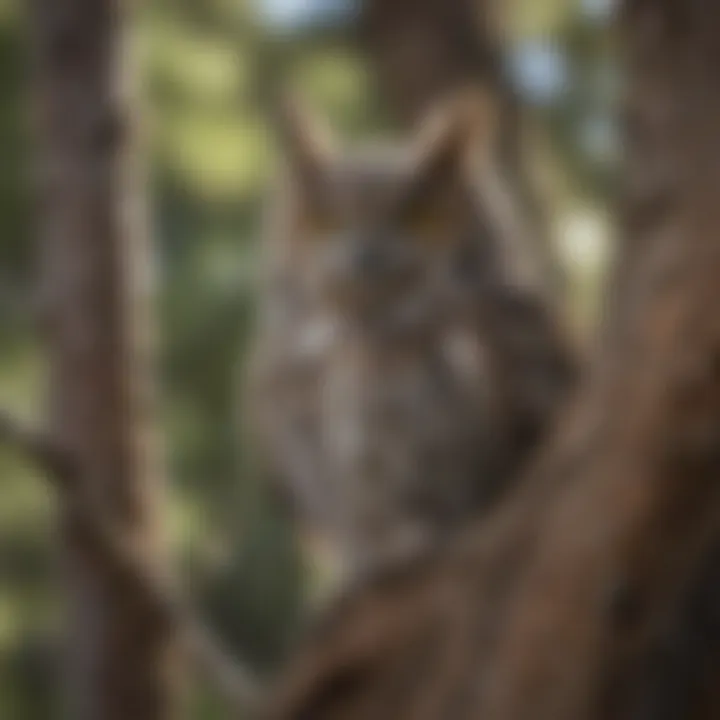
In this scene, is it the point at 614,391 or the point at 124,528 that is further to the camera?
the point at 124,528

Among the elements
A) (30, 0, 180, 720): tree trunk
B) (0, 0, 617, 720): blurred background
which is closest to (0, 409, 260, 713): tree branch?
(30, 0, 180, 720): tree trunk

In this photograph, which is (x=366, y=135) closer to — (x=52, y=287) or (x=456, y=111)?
(x=456, y=111)

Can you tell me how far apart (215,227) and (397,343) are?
647 millimetres

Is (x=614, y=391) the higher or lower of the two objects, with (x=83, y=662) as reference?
lower

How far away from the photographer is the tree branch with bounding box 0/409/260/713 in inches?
53.7

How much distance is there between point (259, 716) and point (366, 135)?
136 centimetres

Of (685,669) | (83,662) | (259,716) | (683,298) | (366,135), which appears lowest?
(685,669)

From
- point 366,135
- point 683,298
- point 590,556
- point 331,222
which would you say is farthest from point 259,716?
point 366,135

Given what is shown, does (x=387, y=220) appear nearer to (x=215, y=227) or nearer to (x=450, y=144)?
(x=450, y=144)

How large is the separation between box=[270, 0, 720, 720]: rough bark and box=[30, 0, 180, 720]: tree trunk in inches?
15.7

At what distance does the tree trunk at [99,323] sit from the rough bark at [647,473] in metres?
0.40

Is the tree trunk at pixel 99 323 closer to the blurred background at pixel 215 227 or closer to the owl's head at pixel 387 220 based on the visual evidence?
the owl's head at pixel 387 220

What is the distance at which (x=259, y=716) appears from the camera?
1404 mm

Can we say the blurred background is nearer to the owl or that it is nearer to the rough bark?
the owl
